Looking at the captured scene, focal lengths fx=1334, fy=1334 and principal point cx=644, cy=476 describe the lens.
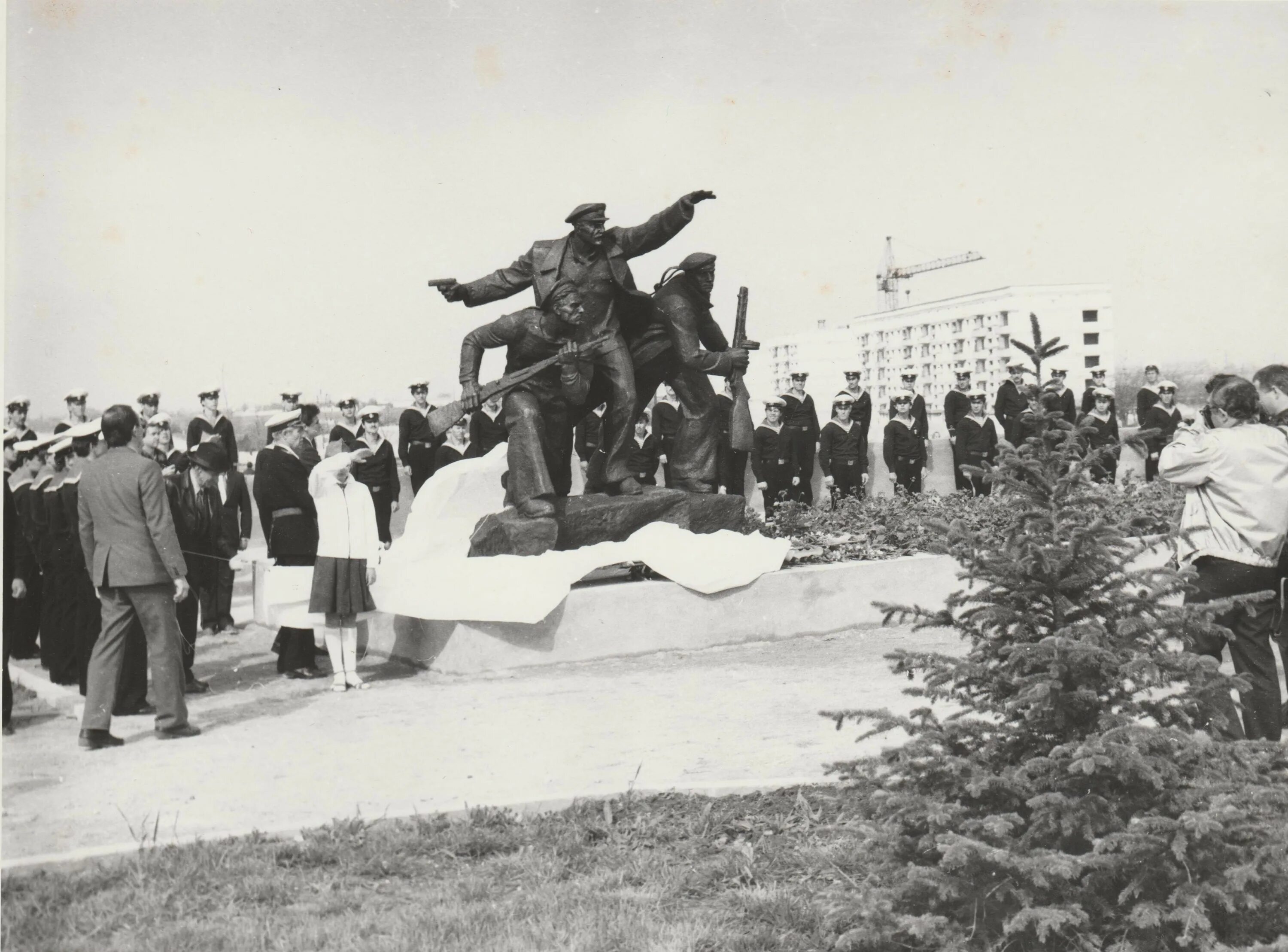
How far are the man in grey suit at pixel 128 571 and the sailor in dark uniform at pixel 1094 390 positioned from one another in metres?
8.67

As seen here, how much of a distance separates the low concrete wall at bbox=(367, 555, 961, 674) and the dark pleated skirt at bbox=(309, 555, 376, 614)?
637 mm

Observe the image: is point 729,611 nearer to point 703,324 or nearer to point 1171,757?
point 703,324

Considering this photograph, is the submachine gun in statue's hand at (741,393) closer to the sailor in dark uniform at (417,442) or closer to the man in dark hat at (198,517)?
the man in dark hat at (198,517)

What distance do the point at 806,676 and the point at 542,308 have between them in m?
3.41

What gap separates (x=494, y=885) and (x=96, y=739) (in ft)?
10.7

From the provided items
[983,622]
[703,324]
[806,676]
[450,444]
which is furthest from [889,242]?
[983,622]

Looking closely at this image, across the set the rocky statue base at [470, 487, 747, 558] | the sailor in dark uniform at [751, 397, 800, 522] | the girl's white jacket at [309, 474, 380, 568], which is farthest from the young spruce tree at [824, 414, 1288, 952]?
the sailor in dark uniform at [751, 397, 800, 522]

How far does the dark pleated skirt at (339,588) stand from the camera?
8414 mm

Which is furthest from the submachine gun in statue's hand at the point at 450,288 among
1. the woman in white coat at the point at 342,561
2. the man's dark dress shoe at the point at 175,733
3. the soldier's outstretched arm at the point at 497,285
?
the man's dark dress shoe at the point at 175,733

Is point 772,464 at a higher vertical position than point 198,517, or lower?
higher

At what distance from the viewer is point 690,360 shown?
32.9 ft

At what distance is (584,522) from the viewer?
31.8 ft

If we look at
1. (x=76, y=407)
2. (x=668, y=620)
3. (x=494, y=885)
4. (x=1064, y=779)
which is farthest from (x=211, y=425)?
(x=1064, y=779)

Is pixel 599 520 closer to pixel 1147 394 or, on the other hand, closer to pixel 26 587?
pixel 26 587
